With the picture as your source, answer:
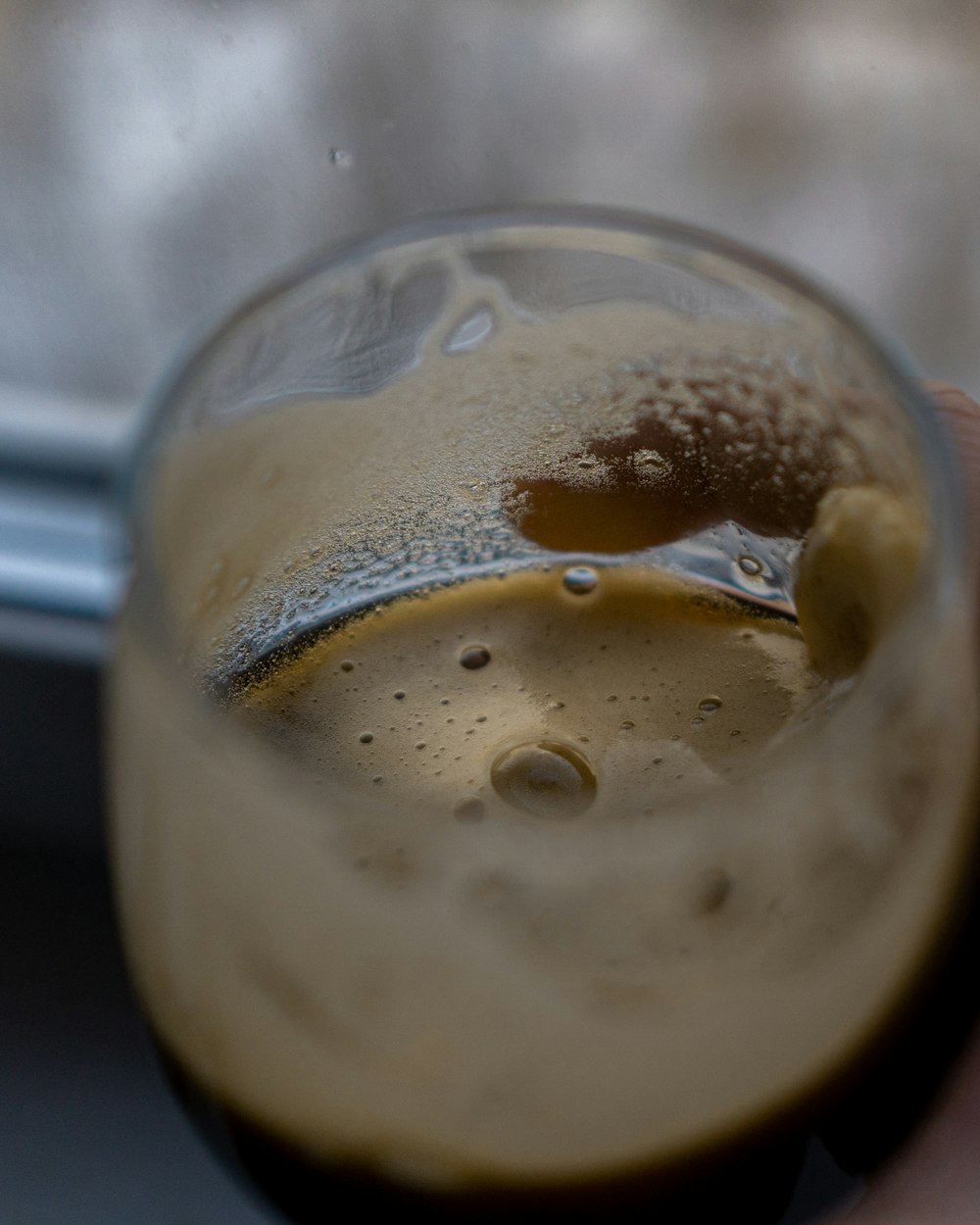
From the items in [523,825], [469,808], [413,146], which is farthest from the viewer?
[413,146]

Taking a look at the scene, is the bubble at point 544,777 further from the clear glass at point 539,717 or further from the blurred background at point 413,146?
the blurred background at point 413,146

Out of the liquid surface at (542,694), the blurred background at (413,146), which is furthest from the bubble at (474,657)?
the blurred background at (413,146)

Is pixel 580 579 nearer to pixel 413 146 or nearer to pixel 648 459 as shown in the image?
pixel 648 459

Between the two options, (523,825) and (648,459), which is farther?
(648,459)

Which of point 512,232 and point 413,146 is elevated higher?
point 512,232

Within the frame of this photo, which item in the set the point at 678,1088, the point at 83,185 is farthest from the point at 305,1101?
the point at 83,185

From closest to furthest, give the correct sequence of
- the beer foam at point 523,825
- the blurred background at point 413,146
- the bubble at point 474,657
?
the beer foam at point 523,825 → the bubble at point 474,657 → the blurred background at point 413,146

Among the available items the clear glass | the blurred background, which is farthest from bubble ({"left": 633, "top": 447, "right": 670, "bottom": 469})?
the blurred background

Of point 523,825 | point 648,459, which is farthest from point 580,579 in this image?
point 523,825
